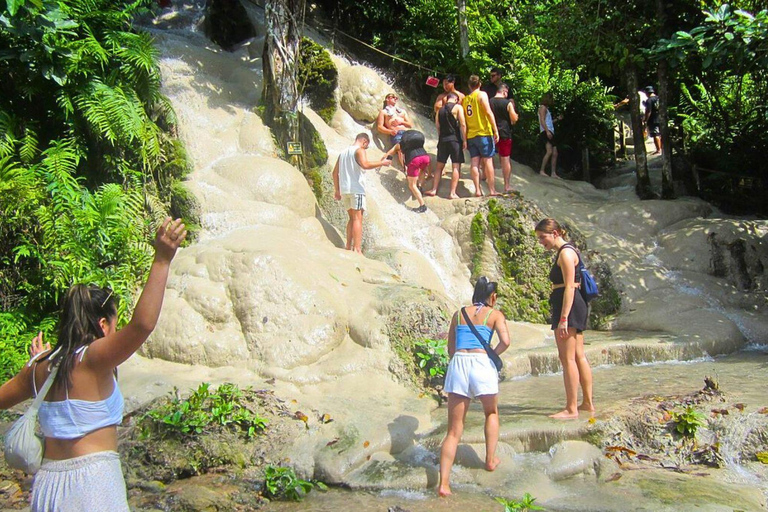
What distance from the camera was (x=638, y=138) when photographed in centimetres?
1465

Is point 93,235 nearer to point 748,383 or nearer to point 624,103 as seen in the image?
point 748,383

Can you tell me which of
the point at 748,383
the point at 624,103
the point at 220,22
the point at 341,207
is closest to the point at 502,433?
the point at 748,383

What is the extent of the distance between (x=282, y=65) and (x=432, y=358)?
6.02 meters

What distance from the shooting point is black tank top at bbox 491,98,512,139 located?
43.2 ft

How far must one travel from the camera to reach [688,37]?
9781mm

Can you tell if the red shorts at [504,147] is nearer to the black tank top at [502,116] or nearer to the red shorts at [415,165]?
the black tank top at [502,116]

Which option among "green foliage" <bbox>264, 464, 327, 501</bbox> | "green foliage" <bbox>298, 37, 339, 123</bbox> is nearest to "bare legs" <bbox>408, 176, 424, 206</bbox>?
"green foliage" <bbox>298, 37, 339, 123</bbox>

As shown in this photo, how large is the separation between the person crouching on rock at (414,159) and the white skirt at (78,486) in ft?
30.5

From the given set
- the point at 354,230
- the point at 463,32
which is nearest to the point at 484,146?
the point at 354,230

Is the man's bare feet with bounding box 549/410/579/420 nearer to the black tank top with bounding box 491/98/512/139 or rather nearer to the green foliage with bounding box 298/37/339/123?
the black tank top with bounding box 491/98/512/139

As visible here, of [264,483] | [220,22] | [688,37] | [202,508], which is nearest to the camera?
[202,508]

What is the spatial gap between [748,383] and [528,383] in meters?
2.25

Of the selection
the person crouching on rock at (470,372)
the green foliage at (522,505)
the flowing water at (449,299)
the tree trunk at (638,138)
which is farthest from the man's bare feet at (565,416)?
the tree trunk at (638,138)

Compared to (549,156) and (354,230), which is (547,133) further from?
(354,230)
